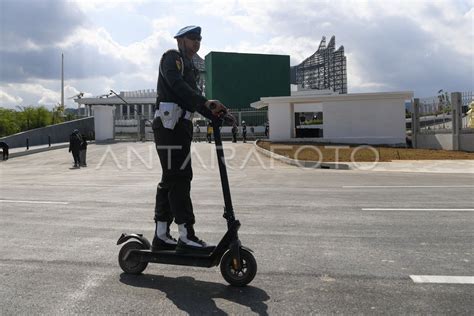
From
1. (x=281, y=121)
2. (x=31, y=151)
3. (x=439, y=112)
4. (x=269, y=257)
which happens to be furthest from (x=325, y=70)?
(x=269, y=257)

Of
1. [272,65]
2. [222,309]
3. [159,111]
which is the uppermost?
[272,65]

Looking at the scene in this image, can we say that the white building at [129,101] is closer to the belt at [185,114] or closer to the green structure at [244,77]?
the green structure at [244,77]

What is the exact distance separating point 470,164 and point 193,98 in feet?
55.1

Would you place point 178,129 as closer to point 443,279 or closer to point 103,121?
point 443,279

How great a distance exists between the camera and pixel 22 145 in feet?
104

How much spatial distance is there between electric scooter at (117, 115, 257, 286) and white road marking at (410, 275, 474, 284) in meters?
1.38

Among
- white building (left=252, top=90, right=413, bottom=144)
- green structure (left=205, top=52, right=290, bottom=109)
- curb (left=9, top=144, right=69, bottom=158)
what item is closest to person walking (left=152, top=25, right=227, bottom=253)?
curb (left=9, top=144, right=69, bottom=158)

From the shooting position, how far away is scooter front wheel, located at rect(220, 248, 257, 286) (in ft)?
12.4

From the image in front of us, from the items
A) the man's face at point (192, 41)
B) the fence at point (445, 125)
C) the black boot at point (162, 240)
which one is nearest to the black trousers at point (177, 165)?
the black boot at point (162, 240)

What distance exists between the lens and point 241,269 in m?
3.81

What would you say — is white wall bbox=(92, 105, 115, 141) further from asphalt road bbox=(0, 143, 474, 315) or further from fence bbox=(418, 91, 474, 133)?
asphalt road bbox=(0, 143, 474, 315)

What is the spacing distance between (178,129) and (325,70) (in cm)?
10832

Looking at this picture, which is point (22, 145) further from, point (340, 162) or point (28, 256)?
point (28, 256)

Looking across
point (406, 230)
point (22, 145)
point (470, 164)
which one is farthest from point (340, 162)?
point (22, 145)
